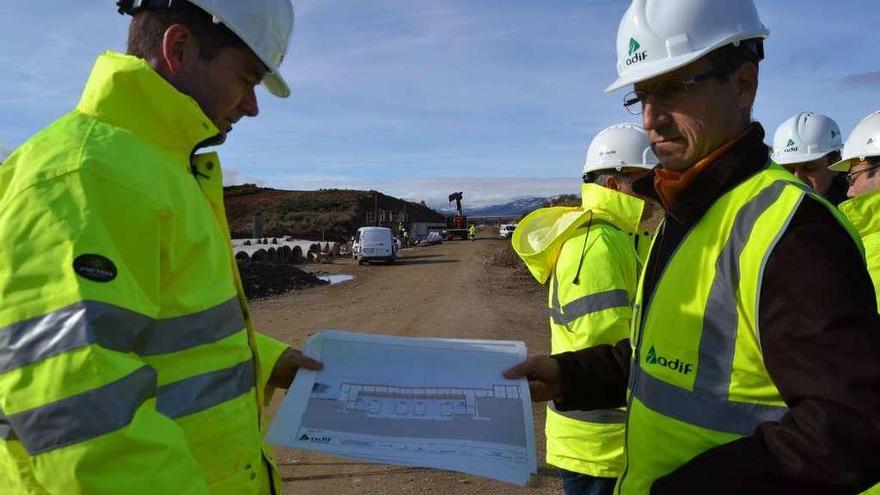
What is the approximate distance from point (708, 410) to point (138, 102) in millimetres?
1509

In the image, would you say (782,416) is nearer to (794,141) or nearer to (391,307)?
(794,141)

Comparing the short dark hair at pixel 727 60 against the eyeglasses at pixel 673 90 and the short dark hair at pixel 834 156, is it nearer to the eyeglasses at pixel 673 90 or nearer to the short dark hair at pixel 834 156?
the eyeglasses at pixel 673 90

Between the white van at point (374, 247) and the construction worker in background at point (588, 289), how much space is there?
27.7 meters

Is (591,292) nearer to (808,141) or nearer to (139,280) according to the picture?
(139,280)

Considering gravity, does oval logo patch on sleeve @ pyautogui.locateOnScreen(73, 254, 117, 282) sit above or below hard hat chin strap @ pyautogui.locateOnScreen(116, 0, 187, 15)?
below

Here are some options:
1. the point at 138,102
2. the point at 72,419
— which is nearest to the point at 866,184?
the point at 138,102

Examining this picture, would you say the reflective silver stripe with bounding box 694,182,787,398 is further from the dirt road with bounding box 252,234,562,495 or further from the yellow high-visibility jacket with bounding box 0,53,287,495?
the dirt road with bounding box 252,234,562,495

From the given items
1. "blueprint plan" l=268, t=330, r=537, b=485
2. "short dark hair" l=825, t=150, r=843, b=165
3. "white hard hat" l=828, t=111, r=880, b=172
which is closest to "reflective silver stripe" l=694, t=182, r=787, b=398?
"blueprint plan" l=268, t=330, r=537, b=485

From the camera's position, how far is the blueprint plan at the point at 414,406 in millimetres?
1808

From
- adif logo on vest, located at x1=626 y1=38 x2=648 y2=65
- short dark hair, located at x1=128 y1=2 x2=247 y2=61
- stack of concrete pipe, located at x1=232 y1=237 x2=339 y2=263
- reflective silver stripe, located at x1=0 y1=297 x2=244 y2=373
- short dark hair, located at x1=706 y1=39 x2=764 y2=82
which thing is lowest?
stack of concrete pipe, located at x1=232 y1=237 x2=339 y2=263

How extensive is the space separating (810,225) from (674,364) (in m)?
0.46

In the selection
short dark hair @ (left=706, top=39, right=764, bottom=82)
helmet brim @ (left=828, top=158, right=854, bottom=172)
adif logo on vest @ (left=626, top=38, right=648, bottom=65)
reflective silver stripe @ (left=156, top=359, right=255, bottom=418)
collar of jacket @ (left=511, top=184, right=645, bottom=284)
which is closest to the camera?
reflective silver stripe @ (left=156, top=359, right=255, bottom=418)

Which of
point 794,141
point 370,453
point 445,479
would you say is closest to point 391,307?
point 445,479

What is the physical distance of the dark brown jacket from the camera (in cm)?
127
